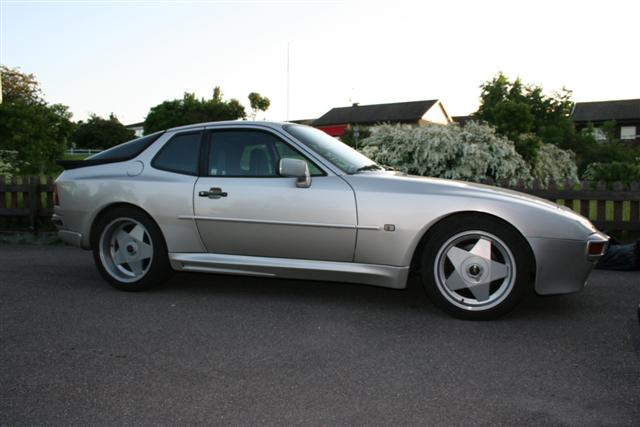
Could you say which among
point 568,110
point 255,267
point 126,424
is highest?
point 568,110

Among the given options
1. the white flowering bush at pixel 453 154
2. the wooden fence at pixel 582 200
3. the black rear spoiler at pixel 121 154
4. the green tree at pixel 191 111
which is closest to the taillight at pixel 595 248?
the black rear spoiler at pixel 121 154

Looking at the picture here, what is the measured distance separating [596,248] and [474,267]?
895 mm

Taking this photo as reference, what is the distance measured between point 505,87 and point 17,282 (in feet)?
145

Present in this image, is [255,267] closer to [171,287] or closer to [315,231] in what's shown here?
[315,231]

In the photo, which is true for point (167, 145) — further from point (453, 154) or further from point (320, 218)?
point (453, 154)

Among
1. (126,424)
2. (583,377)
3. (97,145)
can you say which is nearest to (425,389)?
(583,377)

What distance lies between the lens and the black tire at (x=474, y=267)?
4.38 m

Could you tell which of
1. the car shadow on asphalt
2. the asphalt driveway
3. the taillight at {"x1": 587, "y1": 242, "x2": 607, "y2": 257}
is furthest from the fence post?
the taillight at {"x1": 587, "y1": 242, "x2": 607, "y2": 257}

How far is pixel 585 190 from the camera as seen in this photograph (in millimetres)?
8328

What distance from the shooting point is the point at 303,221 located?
15.6 ft

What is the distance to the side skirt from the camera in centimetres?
462

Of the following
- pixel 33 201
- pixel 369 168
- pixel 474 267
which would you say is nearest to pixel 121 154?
pixel 369 168

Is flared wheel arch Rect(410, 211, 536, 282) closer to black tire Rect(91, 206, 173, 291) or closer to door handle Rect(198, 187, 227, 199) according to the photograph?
door handle Rect(198, 187, 227, 199)

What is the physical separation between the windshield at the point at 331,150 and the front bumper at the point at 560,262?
1.58 meters
